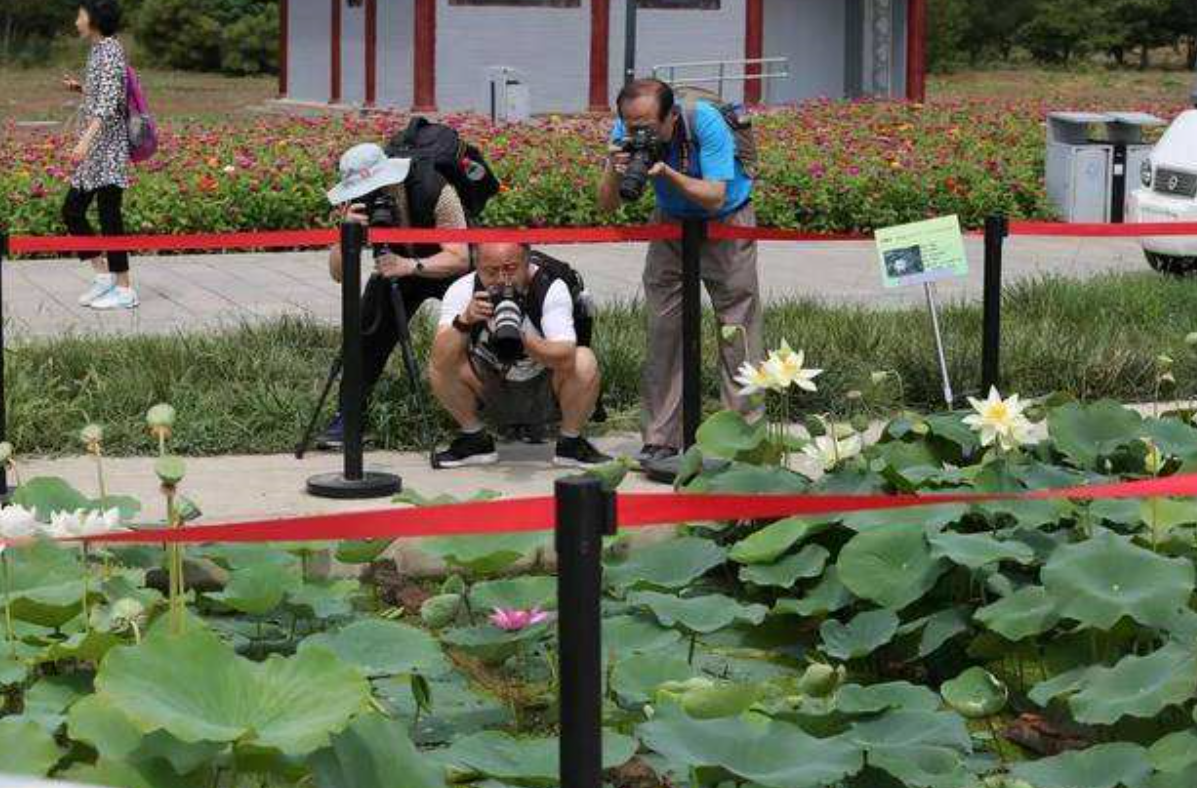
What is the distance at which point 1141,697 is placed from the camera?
14.6ft

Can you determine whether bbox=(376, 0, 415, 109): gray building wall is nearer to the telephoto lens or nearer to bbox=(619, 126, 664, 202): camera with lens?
the telephoto lens

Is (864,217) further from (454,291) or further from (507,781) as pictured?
(507,781)

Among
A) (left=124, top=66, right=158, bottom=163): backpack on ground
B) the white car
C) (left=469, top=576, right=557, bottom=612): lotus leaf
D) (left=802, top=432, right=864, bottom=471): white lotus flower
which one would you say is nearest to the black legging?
(left=124, top=66, right=158, bottom=163): backpack on ground

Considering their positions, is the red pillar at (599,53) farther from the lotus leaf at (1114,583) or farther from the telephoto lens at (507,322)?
the lotus leaf at (1114,583)

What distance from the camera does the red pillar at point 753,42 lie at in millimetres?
28922

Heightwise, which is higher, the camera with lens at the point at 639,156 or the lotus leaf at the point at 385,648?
the camera with lens at the point at 639,156

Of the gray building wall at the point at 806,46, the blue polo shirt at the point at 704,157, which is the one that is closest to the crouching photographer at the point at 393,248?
the blue polo shirt at the point at 704,157

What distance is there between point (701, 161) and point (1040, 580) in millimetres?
2774

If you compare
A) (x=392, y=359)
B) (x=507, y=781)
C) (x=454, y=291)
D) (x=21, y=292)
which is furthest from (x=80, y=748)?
(x=21, y=292)

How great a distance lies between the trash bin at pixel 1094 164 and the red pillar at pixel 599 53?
1068 centimetres

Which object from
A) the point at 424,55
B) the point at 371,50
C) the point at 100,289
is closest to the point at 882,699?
the point at 100,289

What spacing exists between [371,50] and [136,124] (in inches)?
663

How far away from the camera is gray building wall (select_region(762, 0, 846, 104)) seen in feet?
98.7

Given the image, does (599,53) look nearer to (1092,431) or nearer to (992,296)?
(992,296)
